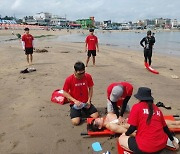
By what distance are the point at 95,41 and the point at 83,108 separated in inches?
273

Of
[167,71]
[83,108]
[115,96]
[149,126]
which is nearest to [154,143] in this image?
[149,126]

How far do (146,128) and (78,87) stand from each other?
7.83 feet

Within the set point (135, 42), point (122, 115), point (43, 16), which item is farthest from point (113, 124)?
point (43, 16)

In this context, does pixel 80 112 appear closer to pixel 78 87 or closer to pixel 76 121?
pixel 76 121

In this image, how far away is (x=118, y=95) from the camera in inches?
197

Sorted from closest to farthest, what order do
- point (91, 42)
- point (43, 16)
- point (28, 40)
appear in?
point (91, 42)
point (28, 40)
point (43, 16)

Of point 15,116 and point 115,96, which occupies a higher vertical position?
point 115,96

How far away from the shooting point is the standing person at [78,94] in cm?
567

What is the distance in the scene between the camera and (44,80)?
9367 millimetres

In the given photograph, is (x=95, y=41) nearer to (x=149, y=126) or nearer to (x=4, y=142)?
(x=4, y=142)

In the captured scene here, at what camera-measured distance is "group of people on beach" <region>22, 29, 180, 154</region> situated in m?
3.67

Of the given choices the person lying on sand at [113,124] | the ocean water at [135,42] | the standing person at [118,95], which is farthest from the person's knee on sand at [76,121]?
the ocean water at [135,42]

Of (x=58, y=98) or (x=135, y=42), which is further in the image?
(x=135, y=42)

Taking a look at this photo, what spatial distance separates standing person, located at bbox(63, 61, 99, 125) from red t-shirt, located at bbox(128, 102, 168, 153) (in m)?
2.03
